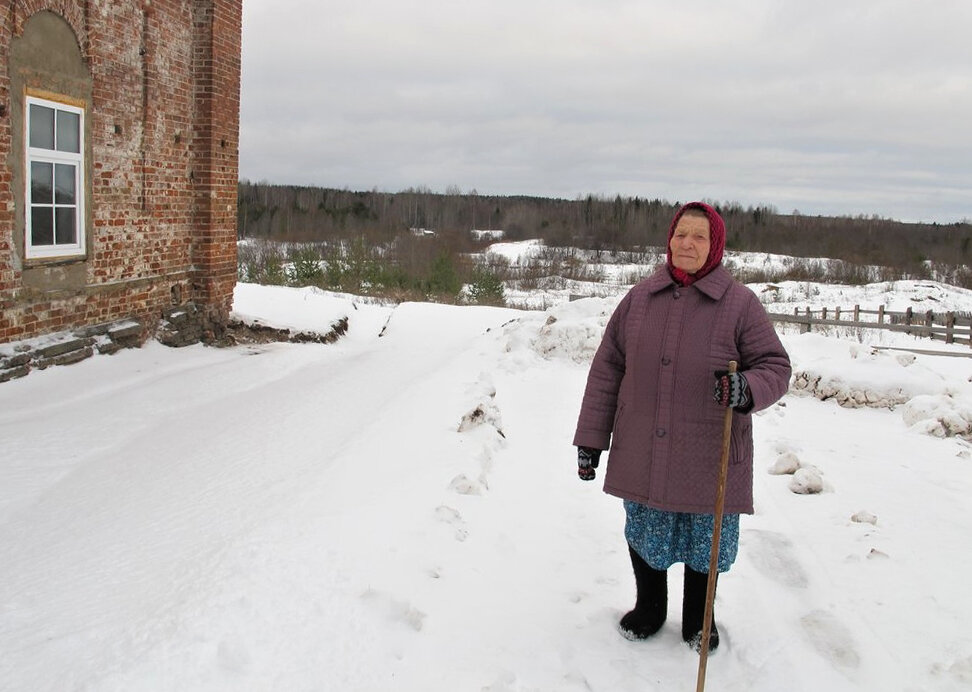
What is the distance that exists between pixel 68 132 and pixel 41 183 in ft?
2.27

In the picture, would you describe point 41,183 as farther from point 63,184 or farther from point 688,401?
point 688,401

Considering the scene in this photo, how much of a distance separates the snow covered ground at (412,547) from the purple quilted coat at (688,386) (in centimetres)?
77

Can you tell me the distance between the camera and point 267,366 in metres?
9.38

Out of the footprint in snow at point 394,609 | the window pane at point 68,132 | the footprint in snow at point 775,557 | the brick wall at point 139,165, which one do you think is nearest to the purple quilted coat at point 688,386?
the footprint in snow at point 394,609

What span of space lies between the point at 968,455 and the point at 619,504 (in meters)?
3.26

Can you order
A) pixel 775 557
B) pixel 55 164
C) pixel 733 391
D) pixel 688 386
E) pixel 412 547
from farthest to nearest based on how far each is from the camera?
pixel 55 164 → pixel 775 557 → pixel 412 547 → pixel 688 386 → pixel 733 391

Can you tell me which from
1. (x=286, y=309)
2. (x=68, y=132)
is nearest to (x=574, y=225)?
(x=286, y=309)

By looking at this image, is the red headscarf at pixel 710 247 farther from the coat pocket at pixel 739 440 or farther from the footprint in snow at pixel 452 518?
the footprint in snow at pixel 452 518

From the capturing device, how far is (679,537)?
333 centimetres

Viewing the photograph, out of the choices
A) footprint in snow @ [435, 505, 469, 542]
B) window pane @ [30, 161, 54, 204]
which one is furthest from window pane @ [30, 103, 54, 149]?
footprint in snow @ [435, 505, 469, 542]

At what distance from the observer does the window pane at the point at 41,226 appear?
24.0 feet

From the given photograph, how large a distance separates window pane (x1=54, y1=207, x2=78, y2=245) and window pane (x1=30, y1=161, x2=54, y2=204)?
20cm

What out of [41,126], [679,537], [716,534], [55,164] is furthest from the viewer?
[55,164]

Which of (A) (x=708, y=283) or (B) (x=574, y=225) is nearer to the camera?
(A) (x=708, y=283)
